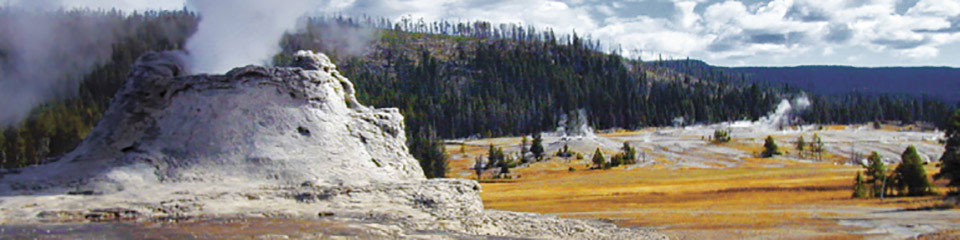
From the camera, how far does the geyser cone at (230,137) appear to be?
22.8m

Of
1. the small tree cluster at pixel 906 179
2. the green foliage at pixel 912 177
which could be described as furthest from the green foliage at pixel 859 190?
the green foliage at pixel 912 177

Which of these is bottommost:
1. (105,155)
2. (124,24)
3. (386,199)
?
(386,199)

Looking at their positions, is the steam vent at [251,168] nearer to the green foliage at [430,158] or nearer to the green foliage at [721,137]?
the green foliage at [430,158]

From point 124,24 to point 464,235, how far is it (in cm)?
12757

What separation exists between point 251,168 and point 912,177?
50.6 meters

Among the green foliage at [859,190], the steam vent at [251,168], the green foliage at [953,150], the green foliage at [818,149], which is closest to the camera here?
the steam vent at [251,168]

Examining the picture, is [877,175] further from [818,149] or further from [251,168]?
[818,149]

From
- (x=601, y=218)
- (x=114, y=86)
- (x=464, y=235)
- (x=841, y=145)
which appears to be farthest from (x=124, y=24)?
(x=841, y=145)

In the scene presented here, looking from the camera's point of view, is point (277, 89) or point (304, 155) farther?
point (277, 89)

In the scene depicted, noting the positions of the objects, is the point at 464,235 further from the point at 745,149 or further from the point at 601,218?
the point at 745,149

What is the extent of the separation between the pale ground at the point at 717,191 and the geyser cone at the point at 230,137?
14.5 m

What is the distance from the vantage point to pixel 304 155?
24.4 meters

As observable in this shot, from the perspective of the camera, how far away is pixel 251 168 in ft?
76.2

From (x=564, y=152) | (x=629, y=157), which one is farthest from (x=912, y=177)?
(x=564, y=152)
